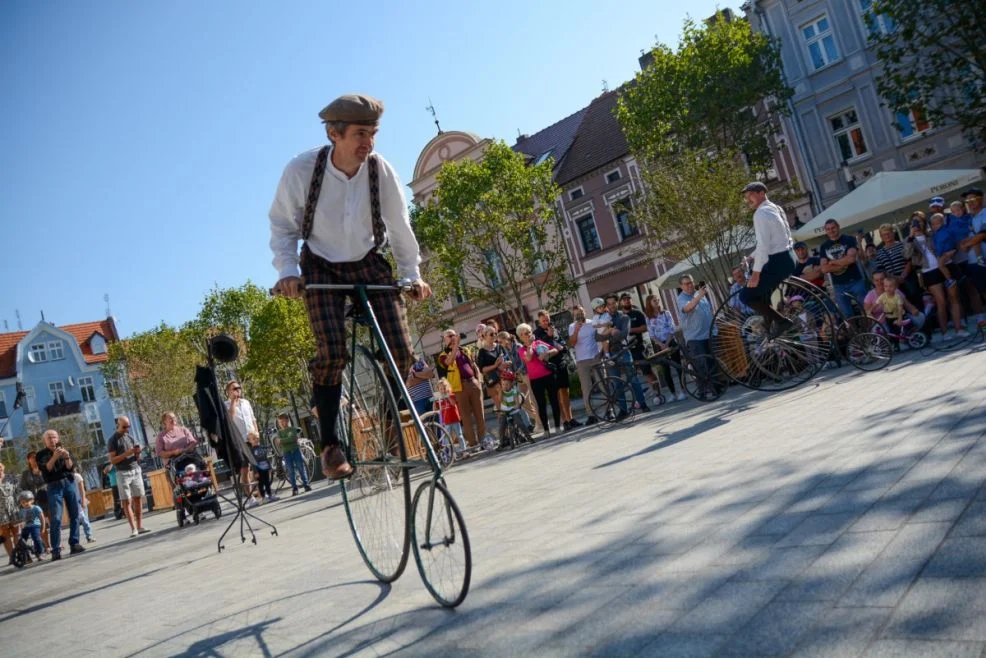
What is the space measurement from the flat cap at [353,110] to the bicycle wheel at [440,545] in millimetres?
1921

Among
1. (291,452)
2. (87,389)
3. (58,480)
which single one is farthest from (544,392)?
(87,389)

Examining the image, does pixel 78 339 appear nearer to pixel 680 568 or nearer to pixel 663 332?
pixel 663 332

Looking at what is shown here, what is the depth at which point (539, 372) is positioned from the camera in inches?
585

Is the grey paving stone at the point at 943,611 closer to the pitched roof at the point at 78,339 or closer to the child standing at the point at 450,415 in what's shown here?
the child standing at the point at 450,415

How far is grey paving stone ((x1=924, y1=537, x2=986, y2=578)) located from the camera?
2730 millimetres

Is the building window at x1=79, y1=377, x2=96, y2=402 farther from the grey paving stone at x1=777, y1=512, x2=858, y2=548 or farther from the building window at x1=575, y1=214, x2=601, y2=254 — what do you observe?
the grey paving stone at x1=777, y1=512, x2=858, y2=548

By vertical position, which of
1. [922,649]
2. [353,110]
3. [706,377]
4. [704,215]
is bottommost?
[922,649]

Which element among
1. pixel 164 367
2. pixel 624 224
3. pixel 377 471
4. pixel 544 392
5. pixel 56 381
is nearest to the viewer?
pixel 377 471

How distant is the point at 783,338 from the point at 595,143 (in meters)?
37.0

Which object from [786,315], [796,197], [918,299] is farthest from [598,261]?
[786,315]

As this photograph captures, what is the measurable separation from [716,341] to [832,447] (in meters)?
5.29

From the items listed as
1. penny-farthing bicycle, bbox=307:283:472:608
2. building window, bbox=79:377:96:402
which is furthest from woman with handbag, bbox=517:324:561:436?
building window, bbox=79:377:96:402

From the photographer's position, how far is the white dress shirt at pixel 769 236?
30.9 feet

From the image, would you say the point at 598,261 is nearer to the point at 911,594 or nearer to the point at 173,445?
the point at 173,445
